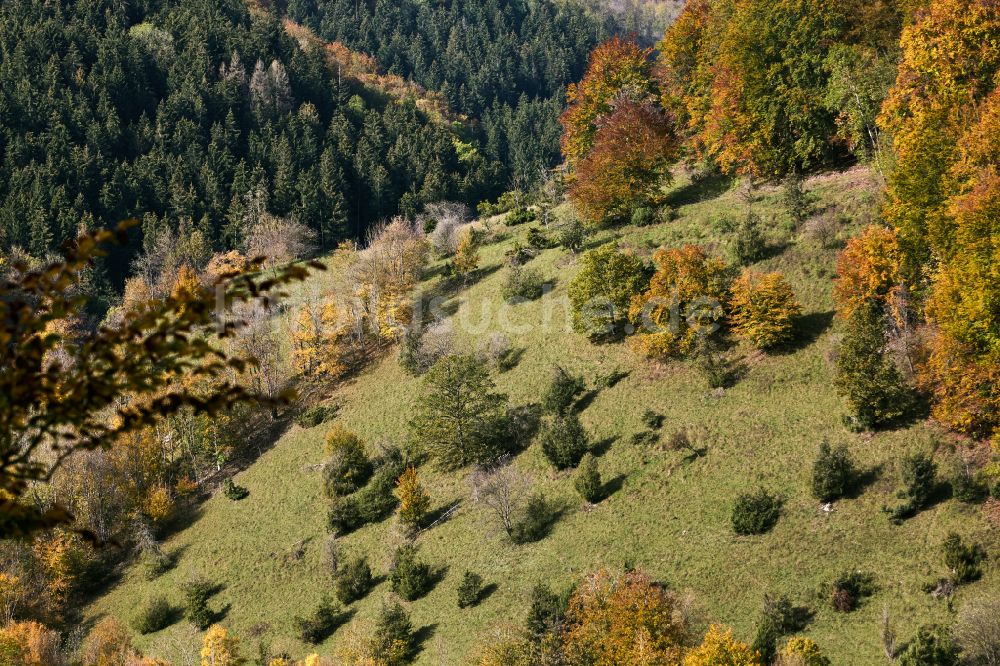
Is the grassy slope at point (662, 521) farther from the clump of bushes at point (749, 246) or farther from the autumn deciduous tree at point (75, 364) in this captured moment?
the autumn deciduous tree at point (75, 364)

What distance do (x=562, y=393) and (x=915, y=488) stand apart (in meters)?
18.8

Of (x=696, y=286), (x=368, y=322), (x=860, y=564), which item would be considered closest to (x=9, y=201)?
(x=368, y=322)

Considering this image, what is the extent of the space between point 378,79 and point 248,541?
116 metres

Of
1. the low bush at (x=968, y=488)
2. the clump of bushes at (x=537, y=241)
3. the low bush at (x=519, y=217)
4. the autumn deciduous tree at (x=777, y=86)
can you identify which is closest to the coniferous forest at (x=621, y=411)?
the low bush at (x=968, y=488)

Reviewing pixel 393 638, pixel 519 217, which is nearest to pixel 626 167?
pixel 519 217

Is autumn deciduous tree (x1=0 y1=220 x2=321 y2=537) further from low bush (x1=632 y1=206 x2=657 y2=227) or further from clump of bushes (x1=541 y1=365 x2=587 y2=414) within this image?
low bush (x1=632 y1=206 x2=657 y2=227)

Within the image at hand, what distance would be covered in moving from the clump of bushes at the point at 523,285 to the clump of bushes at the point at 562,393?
1178cm

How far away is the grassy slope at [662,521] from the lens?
→ 95.6 feet

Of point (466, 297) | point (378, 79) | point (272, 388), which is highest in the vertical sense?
point (378, 79)

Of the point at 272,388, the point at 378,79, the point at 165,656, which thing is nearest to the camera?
the point at 165,656

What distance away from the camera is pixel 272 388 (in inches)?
2464

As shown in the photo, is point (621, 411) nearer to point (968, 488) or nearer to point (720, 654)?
point (968, 488)

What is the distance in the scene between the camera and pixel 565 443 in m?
40.1

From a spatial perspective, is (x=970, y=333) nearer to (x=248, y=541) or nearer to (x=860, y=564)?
(x=860, y=564)
